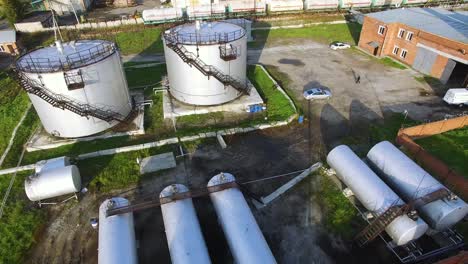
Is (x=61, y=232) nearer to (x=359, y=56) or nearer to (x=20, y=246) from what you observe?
(x=20, y=246)

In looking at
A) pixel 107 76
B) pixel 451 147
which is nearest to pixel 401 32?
pixel 451 147

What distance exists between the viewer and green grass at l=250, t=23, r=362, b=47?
50.3 metres

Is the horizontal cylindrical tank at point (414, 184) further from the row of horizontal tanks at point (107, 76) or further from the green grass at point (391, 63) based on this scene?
the green grass at point (391, 63)

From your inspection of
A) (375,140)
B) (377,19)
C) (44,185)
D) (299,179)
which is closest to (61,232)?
(44,185)

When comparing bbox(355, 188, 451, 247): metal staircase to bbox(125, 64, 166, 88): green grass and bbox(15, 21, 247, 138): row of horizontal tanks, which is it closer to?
bbox(15, 21, 247, 138): row of horizontal tanks

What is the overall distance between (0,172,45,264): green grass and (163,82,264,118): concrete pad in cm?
1376

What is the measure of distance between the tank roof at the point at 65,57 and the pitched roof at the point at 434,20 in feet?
125

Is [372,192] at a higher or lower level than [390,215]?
lower

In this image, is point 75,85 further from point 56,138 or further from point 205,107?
point 205,107

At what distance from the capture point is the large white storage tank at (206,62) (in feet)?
90.8

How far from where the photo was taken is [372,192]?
18.5 meters

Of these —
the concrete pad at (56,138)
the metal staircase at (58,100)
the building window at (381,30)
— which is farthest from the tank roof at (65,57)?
the building window at (381,30)

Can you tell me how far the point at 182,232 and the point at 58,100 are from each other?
54.0ft

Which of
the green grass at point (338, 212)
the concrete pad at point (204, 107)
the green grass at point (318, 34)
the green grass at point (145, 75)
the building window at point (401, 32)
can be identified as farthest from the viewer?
the green grass at point (318, 34)
